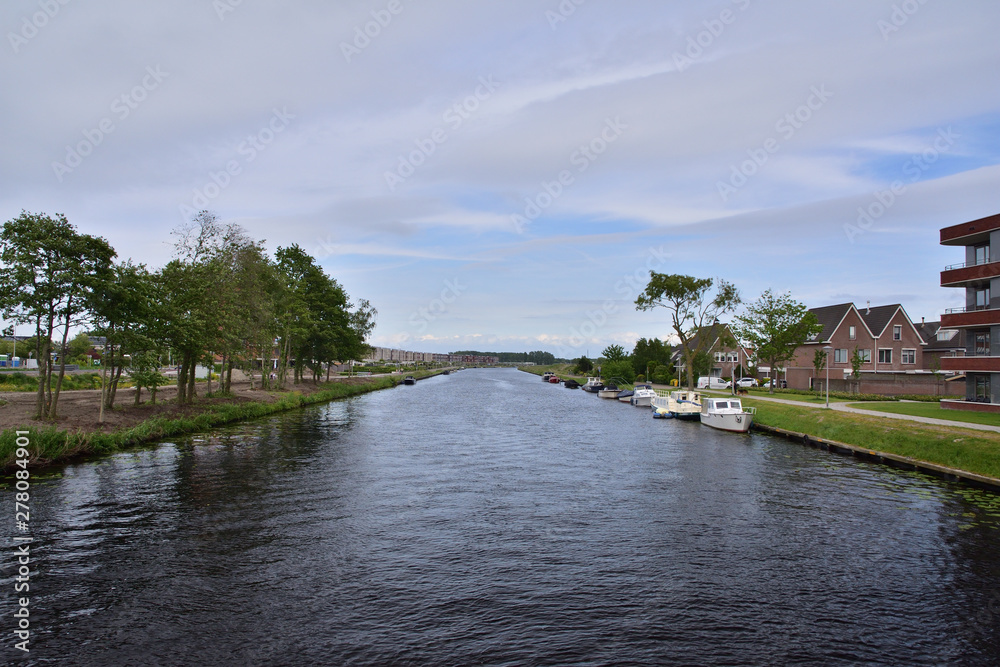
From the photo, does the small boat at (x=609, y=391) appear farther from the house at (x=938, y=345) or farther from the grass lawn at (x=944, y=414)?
the house at (x=938, y=345)

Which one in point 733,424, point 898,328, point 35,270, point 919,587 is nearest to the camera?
point 919,587

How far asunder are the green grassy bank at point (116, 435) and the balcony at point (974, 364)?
177 feet

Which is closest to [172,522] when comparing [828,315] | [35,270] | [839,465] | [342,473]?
[342,473]

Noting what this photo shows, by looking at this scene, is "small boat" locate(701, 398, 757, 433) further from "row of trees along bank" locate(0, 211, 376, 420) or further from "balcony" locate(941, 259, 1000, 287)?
"row of trees along bank" locate(0, 211, 376, 420)

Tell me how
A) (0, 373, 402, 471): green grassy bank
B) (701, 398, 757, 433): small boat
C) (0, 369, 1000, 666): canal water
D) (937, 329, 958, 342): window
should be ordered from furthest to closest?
(937, 329, 958, 342): window < (701, 398, 757, 433): small boat < (0, 373, 402, 471): green grassy bank < (0, 369, 1000, 666): canal water

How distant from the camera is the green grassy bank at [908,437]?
25000 millimetres

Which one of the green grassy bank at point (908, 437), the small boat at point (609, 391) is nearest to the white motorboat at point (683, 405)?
the green grassy bank at point (908, 437)

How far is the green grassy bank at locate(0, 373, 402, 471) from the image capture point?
2406cm

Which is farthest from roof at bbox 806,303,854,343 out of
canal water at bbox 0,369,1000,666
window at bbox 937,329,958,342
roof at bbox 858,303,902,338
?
canal water at bbox 0,369,1000,666

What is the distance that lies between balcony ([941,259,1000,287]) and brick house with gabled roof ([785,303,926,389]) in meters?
33.7

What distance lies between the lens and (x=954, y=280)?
44688 mm

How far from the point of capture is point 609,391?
88.1 metres

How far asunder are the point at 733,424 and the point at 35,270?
43.8m

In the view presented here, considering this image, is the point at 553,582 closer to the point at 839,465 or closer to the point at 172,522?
the point at 172,522
